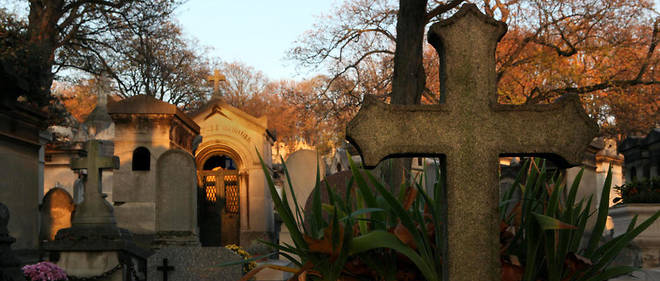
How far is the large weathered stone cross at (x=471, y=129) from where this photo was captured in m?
2.14

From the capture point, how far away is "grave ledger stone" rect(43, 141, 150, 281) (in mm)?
9617

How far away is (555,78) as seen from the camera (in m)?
19.3

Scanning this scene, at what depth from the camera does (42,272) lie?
7242 millimetres

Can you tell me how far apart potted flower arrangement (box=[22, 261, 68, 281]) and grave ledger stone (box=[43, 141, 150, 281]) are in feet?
6.05

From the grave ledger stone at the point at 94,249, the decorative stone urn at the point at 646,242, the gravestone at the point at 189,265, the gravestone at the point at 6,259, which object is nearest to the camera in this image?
the gravestone at the point at 6,259

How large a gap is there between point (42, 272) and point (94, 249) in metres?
2.44

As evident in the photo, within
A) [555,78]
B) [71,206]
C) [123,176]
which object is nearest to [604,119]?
[555,78]

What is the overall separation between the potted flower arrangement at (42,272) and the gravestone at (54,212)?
5.38m

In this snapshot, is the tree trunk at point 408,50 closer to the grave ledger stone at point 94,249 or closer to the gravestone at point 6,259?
the grave ledger stone at point 94,249

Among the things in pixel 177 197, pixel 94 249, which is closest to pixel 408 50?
pixel 177 197

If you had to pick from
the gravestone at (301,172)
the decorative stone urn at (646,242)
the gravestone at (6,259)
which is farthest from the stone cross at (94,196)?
the decorative stone urn at (646,242)

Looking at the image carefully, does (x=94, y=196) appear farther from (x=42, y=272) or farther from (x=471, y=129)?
(x=471, y=129)

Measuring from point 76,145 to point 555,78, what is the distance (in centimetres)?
1648

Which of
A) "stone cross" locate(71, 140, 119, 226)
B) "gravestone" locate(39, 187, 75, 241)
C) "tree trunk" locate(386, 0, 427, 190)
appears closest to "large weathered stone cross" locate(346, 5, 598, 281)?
"tree trunk" locate(386, 0, 427, 190)
